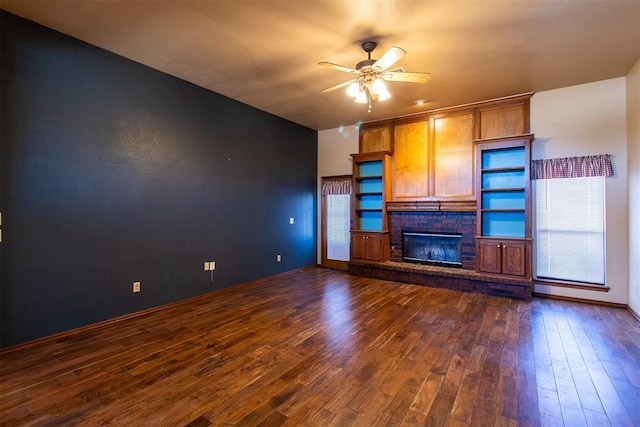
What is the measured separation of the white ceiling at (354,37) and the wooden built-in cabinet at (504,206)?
901 millimetres

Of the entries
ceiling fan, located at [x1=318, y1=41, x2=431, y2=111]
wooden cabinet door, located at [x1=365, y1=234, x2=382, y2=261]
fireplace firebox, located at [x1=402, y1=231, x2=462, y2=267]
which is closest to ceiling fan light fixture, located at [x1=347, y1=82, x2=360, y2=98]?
ceiling fan, located at [x1=318, y1=41, x2=431, y2=111]

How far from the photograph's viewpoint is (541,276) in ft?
15.1

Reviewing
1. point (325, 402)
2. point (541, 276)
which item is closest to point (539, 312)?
point (541, 276)

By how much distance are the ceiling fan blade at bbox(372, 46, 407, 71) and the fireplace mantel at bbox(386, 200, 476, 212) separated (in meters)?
2.90

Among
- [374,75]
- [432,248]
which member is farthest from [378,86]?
[432,248]

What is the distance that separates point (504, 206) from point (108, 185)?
5.46 meters

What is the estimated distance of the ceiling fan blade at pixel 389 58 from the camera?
8.80 ft

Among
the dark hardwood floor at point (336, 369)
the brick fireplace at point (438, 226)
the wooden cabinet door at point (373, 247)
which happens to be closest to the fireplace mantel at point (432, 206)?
the brick fireplace at point (438, 226)

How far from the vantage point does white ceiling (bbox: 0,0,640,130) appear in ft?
8.64

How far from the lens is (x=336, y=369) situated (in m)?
2.49

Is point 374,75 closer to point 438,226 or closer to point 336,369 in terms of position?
point 336,369

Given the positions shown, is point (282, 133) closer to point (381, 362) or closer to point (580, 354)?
point (381, 362)

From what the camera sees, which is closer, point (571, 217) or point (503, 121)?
point (571, 217)

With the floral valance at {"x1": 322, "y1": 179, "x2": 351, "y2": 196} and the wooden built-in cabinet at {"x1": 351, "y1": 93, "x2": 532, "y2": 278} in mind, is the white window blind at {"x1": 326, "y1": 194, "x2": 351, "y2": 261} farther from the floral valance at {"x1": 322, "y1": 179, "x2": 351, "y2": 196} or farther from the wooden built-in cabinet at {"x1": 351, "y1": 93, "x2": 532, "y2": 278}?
the wooden built-in cabinet at {"x1": 351, "y1": 93, "x2": 532, "y2": 278}
